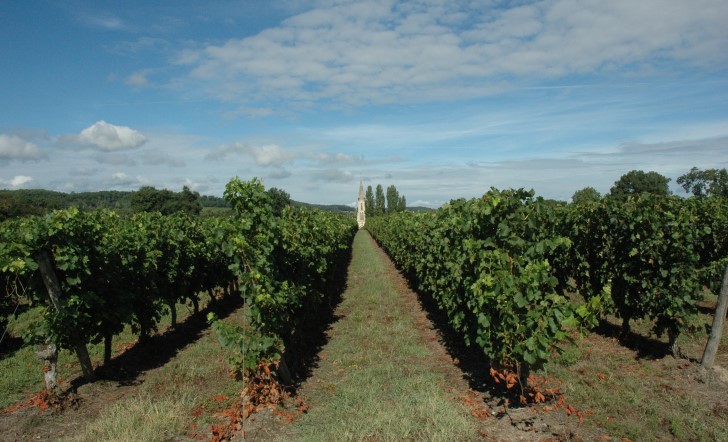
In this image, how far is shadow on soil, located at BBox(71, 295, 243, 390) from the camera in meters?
7.90

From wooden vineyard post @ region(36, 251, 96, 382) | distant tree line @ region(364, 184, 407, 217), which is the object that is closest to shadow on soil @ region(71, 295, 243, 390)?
wooden vineyard post @ region(36, 251, 96, 382)

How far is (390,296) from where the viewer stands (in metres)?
15.1

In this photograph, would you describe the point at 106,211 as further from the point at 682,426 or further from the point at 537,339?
the point at 682,426

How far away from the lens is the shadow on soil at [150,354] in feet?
25.9

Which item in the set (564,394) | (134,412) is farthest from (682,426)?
(134,412)

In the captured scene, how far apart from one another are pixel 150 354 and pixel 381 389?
5.58 m

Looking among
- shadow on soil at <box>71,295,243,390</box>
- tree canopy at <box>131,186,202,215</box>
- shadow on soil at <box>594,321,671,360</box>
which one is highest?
tree canopy at <box>131,186,202,215</box>

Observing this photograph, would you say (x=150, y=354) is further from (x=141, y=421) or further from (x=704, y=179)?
(x=704, y=179)

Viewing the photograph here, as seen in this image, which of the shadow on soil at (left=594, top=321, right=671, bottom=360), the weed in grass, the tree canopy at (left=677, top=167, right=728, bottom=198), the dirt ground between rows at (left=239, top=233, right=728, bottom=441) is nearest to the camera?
the dirt ground between rows at (left=239, top=233, right=728, bottom=441)

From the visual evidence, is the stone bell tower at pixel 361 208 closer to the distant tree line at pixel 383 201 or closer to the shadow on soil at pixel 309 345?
the distant tree line at pixel 383 201

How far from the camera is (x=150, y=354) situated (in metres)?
9.18

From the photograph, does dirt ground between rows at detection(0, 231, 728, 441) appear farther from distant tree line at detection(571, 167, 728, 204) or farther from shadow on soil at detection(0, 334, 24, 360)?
distant tree line at detection(571, 167, 728, 204)

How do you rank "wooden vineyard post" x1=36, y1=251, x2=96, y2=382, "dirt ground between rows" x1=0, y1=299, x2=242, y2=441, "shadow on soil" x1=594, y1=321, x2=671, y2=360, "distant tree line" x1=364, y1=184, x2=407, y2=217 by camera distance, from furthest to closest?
"distant tree line" x1=364, y1=184, x2=407, y2=217, "shadow on soil" x1=594, y1=321, x2=671, y2=360, "wooden vineyard post" x1=36, y1=251, x2=96, y2=382, "dirt ground between rows" x1=0, y1=299, x2=242, y2=441

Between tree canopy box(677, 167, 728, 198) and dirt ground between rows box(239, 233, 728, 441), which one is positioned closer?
dirt ground between rows box(239, 233, 728, 441)
